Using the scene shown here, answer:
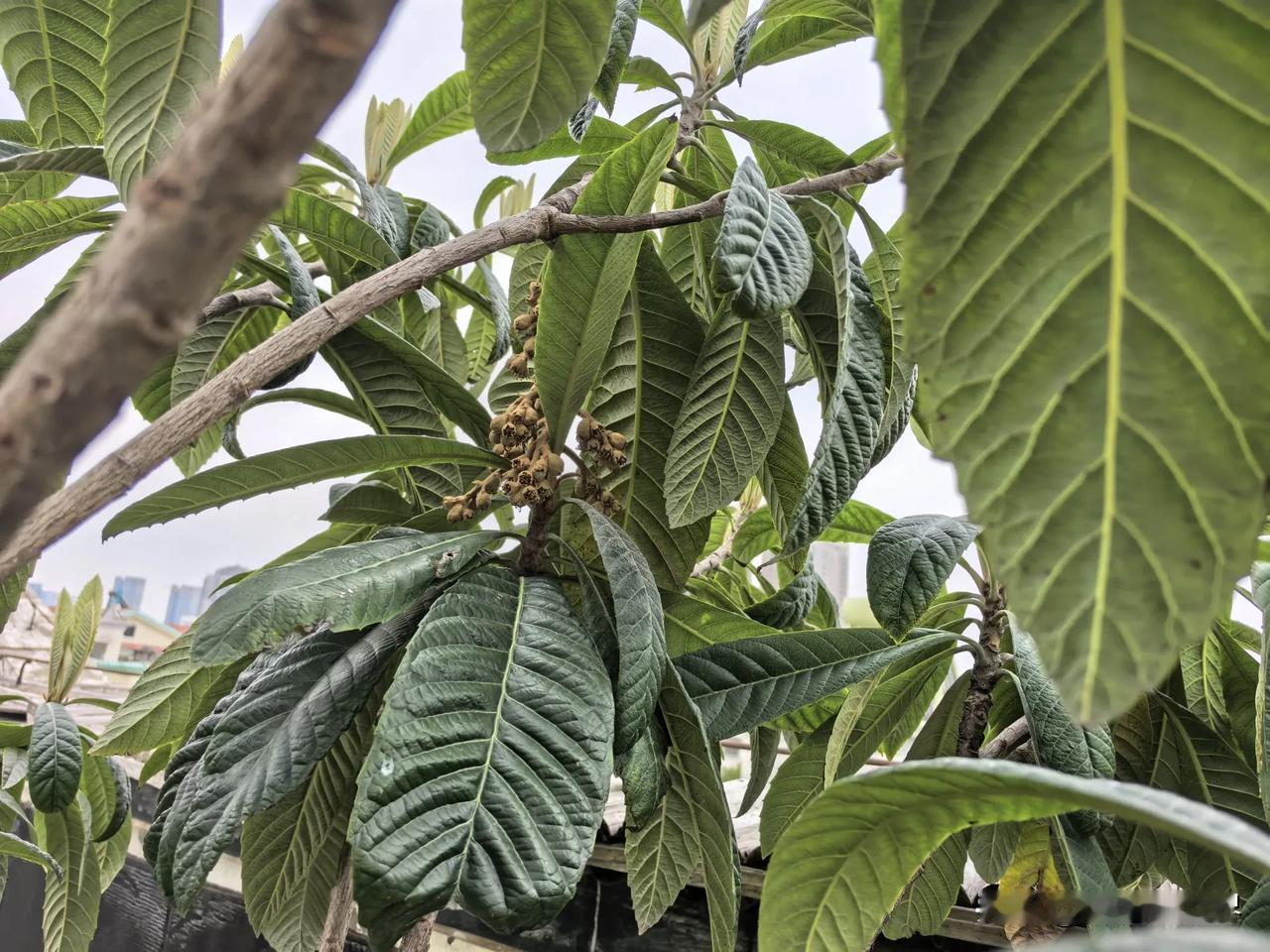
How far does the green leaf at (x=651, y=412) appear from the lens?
75cm

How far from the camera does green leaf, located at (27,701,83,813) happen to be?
93 cm

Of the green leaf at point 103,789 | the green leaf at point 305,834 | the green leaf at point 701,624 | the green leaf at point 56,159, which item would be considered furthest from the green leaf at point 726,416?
the green leaf at point 103,789

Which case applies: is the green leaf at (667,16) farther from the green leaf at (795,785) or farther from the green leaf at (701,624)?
the green leaf at (795,785)

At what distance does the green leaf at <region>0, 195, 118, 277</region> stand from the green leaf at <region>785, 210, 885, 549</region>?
0.64 m

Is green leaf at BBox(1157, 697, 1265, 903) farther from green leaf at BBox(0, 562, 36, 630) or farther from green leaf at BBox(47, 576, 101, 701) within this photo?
green leaf at BBox(47, 576, 101, 701)

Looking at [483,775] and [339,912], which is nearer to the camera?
[483,775]

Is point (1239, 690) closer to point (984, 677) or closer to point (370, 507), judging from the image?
point (984, 677)

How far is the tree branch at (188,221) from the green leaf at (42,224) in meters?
0.75

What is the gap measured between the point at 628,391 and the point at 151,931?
6.33 feet

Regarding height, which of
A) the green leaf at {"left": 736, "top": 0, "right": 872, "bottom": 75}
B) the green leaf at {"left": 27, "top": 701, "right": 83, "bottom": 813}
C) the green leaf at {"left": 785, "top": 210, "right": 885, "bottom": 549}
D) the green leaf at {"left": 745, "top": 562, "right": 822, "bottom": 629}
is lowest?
the green leaf at {"left": 27, "top": 701, "right": 83, "bottom": 813}

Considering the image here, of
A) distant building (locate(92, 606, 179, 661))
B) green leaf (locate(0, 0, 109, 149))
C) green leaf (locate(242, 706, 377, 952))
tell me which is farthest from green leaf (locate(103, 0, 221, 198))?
distant building (locate(92, 606, 179, 661))

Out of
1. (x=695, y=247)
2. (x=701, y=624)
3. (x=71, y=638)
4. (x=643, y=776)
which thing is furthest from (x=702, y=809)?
(x=71, y=638)

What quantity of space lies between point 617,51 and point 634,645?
0.42 m

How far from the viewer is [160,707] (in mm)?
867
